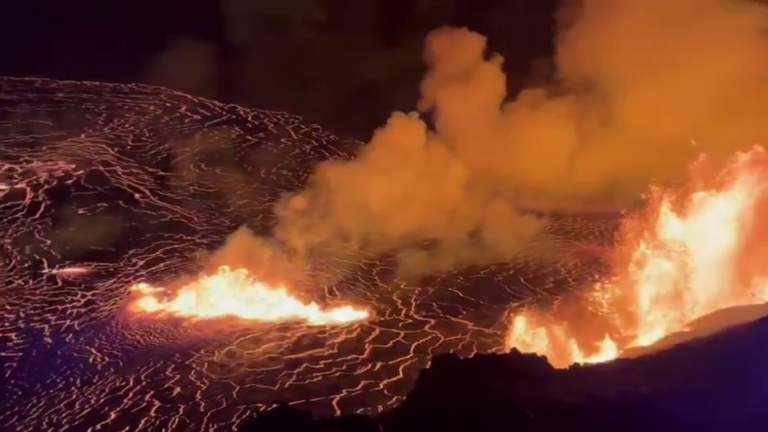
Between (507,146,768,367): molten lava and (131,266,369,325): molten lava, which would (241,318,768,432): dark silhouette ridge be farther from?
(131,266,369,325): molten lava

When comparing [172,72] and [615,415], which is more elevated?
[172,72]

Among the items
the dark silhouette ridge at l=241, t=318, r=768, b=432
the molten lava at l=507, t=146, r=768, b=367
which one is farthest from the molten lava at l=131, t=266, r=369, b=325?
the dark silhouette ridge at l=241, t=318, r=768, b=432

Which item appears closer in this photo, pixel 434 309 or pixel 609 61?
pixel 434 309

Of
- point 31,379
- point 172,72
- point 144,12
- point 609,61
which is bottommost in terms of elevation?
point 31,379

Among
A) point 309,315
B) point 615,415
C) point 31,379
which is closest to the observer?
point 615,415

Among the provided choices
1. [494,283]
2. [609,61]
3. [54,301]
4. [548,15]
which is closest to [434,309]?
[494,283]

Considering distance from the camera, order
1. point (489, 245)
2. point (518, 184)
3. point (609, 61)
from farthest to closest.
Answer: point (609, 61) → point (518, 184) → point (489, 245)

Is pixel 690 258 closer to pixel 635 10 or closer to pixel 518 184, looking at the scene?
pixel 518 184
